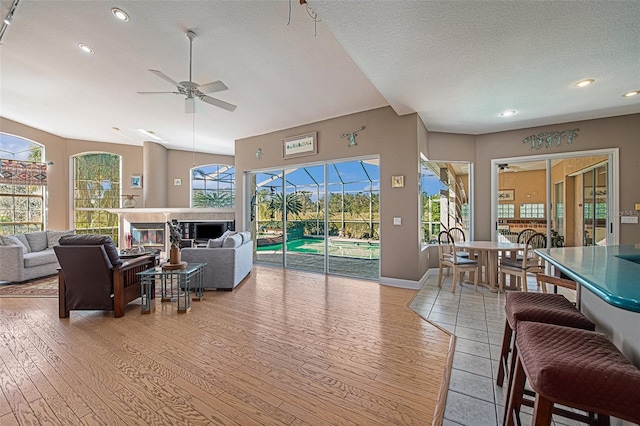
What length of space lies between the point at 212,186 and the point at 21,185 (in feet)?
14.7

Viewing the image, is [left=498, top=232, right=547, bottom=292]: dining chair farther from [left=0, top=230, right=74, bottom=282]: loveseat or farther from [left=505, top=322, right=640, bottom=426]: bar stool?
[left=0, top=230, right=74, bottom=282]: loveseat

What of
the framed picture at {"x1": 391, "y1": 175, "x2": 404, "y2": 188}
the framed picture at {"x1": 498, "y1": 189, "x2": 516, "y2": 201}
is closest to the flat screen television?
the framed picture at {"x1": 391, "y1": 175, "x2": 404, "y2": 188}

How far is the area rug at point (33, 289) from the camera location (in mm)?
4078

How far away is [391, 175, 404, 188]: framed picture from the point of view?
4.48m

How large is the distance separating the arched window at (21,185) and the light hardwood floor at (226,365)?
4.72 meters

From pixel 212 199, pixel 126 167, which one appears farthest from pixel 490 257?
pixel 126 167

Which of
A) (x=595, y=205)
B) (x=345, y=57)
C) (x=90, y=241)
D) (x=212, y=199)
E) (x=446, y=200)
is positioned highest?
(x=345, y=57)

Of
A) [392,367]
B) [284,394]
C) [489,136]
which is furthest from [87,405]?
[489,136]

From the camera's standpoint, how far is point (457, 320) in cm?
310

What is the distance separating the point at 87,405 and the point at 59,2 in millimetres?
3577

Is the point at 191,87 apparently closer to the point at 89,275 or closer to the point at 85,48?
the point at 85,48

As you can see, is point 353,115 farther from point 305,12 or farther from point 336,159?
point 305,12

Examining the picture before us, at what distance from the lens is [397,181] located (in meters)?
4.52

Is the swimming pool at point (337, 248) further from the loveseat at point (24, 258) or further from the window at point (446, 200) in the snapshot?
the loveseat at point (24, 258)
